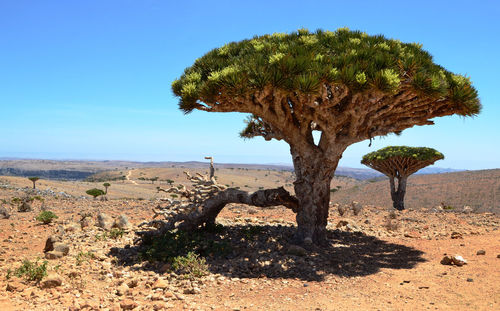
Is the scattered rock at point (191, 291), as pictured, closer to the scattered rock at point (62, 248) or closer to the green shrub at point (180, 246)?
the green shrub at point (180, 246)

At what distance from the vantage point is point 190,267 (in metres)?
7.36

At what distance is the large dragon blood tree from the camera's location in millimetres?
7605

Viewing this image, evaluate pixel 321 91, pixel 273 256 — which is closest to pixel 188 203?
pixel 273 256

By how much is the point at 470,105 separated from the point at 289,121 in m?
4.22

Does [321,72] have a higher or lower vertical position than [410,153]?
higher

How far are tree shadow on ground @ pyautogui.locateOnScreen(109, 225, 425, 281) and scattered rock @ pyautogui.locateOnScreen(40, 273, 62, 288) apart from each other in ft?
5.36

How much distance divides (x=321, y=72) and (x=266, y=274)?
172 inches

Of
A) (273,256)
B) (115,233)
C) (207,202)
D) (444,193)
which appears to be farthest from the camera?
(444,193)

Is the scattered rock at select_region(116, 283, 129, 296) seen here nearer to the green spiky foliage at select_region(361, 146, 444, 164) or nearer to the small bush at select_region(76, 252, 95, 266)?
the small bush at select_region(76, 252, 95, 266)

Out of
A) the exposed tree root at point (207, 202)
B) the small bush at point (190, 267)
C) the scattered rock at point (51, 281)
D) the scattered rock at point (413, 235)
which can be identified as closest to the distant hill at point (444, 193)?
the scattered rock at point (413, 235)

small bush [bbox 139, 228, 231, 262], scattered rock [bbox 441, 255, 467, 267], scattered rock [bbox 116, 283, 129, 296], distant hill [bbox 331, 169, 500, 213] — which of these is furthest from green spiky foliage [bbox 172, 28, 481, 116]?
distant hill [bbox 331, 169, 500, 213]

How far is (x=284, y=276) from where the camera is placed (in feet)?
24.4

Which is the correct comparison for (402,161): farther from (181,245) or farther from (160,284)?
(160,284)

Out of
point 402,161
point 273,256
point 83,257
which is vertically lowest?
point 83,257
